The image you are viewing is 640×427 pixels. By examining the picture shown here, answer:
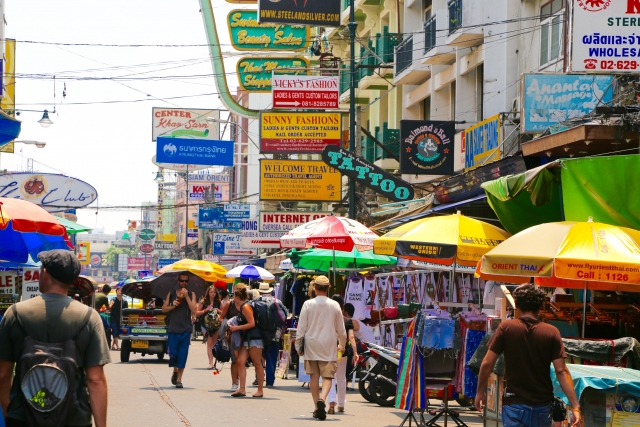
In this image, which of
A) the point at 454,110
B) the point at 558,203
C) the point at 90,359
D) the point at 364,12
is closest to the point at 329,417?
the point at 558,203

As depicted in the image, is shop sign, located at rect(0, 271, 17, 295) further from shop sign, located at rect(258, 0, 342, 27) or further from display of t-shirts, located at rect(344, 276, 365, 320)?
shop sign, located at rect(258, 0, 342, 27)

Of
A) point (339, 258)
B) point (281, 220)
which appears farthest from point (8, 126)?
point (281, 220)

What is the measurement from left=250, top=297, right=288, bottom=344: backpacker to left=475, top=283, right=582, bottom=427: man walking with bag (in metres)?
8.29

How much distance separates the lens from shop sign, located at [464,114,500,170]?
77.7ft

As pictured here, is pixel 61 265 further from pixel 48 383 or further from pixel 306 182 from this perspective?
pixel 306 182

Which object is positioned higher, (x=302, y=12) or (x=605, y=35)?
(x=302, y=12)

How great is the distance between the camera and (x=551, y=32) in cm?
2323

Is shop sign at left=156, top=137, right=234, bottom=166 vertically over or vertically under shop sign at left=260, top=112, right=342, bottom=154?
over

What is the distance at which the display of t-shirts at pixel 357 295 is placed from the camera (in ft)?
68.0

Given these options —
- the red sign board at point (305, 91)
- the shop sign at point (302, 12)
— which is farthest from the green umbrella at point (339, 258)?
the shop sign at point (302, 12)

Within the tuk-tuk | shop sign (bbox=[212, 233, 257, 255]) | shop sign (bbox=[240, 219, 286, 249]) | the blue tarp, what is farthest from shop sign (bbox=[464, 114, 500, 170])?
shop sign (bbox=[212, 233, 257, 255])

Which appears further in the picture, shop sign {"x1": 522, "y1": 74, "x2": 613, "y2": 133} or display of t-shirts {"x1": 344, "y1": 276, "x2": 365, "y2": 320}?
display of t-shirts {"x1": 344, "y1": 276, "x2": 365, "y2": 320}

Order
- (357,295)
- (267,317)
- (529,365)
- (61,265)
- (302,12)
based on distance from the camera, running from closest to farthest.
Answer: (61,265), (529,365), (267,317), (357,295), (302,12)

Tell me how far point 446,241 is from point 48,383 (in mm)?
8385
